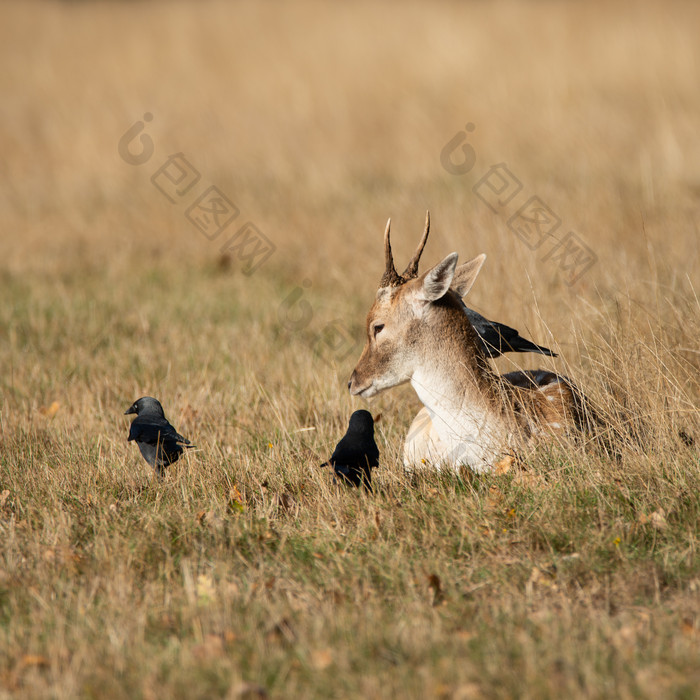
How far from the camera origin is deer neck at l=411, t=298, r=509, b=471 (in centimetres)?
463

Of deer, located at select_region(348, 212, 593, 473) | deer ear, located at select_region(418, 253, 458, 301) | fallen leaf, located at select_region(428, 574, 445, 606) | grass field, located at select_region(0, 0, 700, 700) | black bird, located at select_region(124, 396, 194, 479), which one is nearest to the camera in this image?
grass field, located at select_region(0, 0, 700, 700)

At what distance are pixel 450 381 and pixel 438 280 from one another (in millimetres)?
533

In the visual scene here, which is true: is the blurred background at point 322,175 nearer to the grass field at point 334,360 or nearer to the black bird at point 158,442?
the grass field at point 334,360

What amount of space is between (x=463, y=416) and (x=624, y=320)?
6.53ft

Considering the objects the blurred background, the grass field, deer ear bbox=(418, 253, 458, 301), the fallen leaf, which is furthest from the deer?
the fallen leaf

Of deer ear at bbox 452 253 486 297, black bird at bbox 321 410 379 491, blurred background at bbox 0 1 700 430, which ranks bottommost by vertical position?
black bird at bbox 321 410 379 491

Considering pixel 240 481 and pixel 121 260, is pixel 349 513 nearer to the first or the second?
pixel 240 481

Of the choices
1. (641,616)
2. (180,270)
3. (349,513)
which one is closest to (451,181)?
(180,270)

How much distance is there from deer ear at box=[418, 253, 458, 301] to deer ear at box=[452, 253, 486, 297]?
12.6 inches

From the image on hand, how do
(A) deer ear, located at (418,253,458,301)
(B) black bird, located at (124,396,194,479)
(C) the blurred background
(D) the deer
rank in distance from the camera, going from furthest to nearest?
(C) the blurred background → (B) black bird, located at (124,396,194,479) → (D) the deer → (A) deer ear, located at (418,253,458,301)

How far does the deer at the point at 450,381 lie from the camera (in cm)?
463

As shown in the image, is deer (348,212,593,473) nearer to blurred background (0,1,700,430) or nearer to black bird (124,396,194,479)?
blurred background (0,1,700,430)

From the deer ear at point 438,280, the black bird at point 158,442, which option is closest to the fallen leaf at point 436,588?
the deer ear at point 438,280

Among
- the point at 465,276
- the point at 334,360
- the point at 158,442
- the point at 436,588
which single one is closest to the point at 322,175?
the point at 334,360
